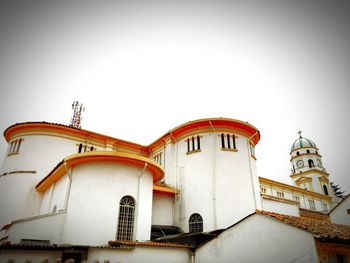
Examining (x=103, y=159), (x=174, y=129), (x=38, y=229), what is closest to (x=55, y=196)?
(x=38, y=229)

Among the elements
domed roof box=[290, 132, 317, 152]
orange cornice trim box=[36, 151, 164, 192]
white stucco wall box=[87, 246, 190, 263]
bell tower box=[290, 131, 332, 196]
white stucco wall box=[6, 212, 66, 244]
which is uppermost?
domed roof box=[290, 132, 317, 152]

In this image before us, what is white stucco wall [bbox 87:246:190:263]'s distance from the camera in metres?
11.1

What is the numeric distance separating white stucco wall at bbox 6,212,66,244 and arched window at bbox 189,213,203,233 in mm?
9204

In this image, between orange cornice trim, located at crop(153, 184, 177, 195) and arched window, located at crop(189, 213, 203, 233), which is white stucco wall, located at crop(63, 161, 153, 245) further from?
arched window, located at crop(189, 213, 203, 233)

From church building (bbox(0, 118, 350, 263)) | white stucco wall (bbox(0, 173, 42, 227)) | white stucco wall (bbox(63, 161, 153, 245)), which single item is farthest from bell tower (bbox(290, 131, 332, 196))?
white stucco wall (bbox(0, 173, 42, 227))

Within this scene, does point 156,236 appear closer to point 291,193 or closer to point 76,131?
point 76,131

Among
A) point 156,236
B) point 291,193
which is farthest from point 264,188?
point 156,236

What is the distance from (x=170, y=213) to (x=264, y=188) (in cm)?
2192

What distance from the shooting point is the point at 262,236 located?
10.6 meters

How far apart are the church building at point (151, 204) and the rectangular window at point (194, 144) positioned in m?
0.08

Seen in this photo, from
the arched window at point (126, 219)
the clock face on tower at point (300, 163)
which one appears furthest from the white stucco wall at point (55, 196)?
the clock face on tower at point (300, 163)

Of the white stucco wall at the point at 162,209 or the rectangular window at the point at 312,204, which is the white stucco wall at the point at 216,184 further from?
the rectangular window at the point at 312,204

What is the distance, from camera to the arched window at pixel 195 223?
1850 cm

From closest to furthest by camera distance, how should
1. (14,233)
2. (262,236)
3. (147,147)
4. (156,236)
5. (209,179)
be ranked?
1. (262,236)
2. (14,233)
3. (156,236)
4. (209,179)
5. (147,147)
